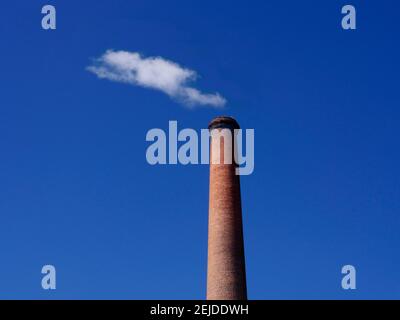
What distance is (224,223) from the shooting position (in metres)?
18.3

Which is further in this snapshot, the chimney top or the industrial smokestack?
the chimney top

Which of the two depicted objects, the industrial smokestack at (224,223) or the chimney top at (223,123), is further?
the chimney top at (223,123)

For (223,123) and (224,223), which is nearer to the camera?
(224,223)

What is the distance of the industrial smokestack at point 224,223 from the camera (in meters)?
17.7

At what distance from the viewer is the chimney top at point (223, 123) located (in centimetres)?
1971

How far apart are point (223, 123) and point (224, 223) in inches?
136

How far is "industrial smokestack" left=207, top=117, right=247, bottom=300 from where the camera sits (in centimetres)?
1766

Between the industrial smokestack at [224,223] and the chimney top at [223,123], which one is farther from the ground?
the chimney top at [223,123]

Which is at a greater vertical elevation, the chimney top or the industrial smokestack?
the chimney top

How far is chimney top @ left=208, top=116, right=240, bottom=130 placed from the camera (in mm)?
19714
